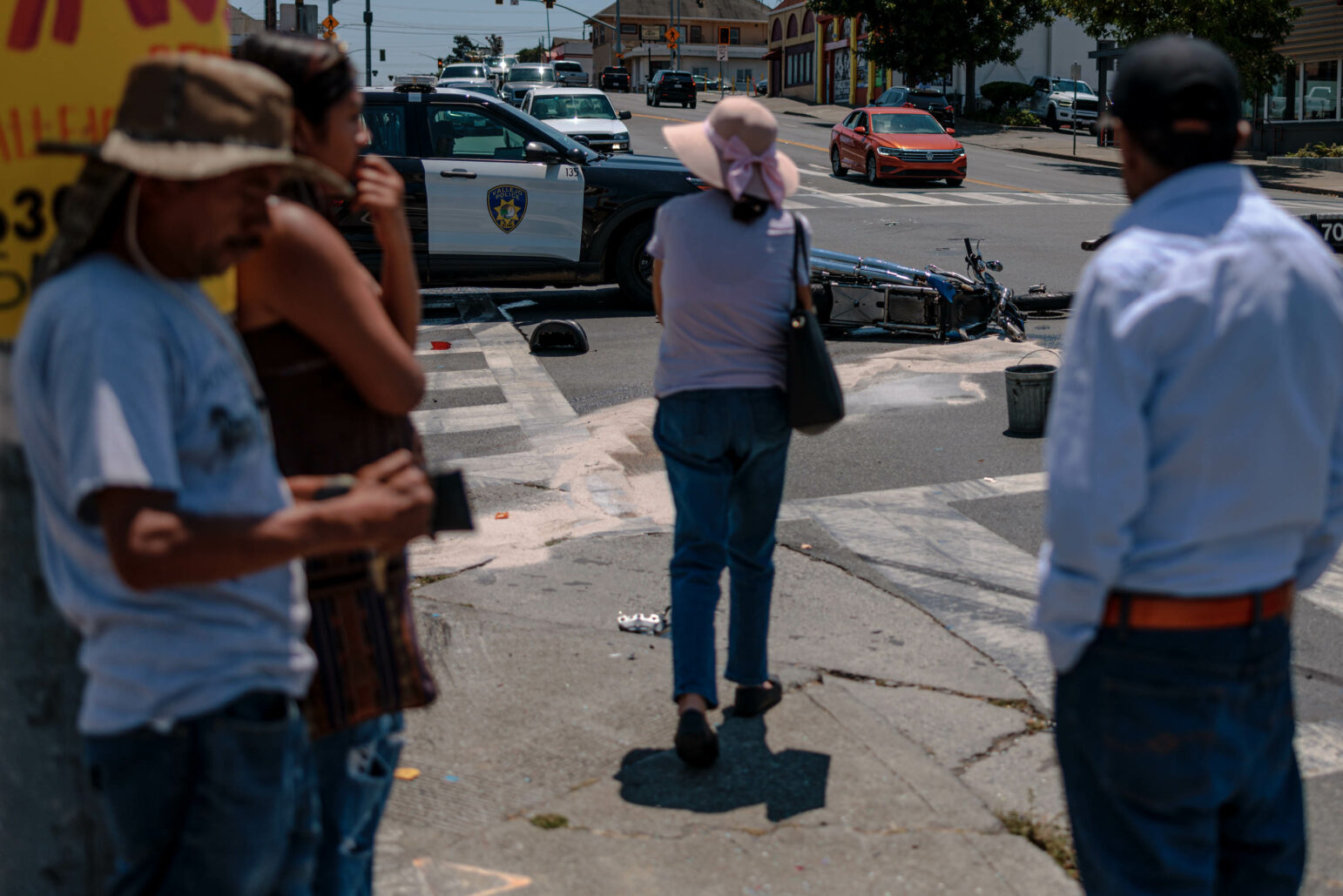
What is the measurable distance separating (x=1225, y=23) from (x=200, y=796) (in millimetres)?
31909

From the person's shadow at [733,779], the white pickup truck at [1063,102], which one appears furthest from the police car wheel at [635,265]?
the white pickup truck at [1063,102]

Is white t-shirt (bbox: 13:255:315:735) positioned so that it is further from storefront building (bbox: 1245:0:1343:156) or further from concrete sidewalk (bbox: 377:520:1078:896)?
storefront building (bbox: 1245:0:1343:156)

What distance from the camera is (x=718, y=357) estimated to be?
3.69m

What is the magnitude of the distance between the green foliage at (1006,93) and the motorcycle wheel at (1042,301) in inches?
A: 1491

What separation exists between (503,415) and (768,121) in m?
5.23

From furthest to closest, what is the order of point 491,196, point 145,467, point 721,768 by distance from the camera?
point 491,196 → point 721,768 → point 145,467

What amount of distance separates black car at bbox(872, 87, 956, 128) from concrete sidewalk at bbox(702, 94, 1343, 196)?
3.54ft

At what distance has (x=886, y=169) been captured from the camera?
27.1m

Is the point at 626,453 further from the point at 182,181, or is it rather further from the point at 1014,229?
the point at 1014,229

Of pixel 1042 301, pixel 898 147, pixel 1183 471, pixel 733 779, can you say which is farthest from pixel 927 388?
pixel 898 147

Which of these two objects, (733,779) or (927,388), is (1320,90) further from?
(733,779)

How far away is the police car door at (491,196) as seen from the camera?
465 inches

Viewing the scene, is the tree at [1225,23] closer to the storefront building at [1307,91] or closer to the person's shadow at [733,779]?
the storefront building at [1307,91]

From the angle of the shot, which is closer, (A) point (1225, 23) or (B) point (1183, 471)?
Answer: (B) point (1183, 471)
